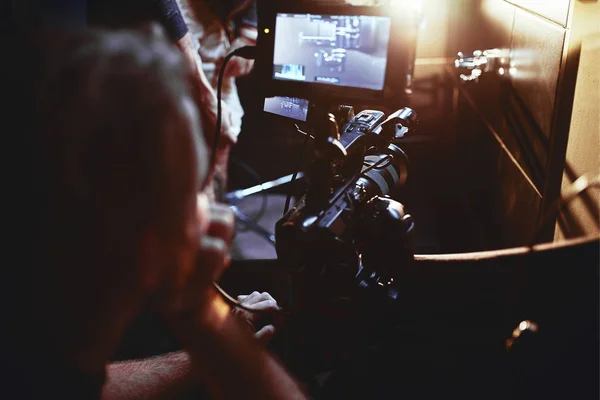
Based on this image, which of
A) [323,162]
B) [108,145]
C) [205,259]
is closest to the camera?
[108,145]

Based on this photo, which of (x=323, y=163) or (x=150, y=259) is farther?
(x=323, y=163)

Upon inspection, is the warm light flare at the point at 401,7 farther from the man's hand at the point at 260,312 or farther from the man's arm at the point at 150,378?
the man's arm at the point at 150,378

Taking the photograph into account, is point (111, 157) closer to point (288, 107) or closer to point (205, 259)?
point (205, 259)

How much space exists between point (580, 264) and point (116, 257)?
0.59 meters

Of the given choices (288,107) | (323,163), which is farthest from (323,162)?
(288,107)

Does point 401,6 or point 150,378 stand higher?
point 401,6

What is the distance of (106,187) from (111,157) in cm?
3

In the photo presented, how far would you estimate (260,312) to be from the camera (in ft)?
3.28

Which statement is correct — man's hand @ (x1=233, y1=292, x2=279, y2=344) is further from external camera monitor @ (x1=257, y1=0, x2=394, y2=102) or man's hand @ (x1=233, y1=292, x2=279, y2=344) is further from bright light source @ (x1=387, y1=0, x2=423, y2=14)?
bright light source @ (x1=387, y1=0, x2=423, y2=14)

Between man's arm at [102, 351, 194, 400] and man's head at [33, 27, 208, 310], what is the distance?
0.53 meters

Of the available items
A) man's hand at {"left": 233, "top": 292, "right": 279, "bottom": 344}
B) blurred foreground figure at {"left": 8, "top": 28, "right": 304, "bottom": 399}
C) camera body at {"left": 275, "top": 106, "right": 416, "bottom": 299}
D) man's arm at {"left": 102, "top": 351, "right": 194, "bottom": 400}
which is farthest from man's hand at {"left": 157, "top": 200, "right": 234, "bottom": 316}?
man's arm at {"left": 102, "top": 351, "right": 194, "bottom": 400}

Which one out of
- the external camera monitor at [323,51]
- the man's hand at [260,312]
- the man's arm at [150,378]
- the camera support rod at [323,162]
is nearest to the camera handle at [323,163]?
the camera support rod at [323,162]

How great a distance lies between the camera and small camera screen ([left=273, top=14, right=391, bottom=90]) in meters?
1.02

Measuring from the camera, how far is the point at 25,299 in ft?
2.14
